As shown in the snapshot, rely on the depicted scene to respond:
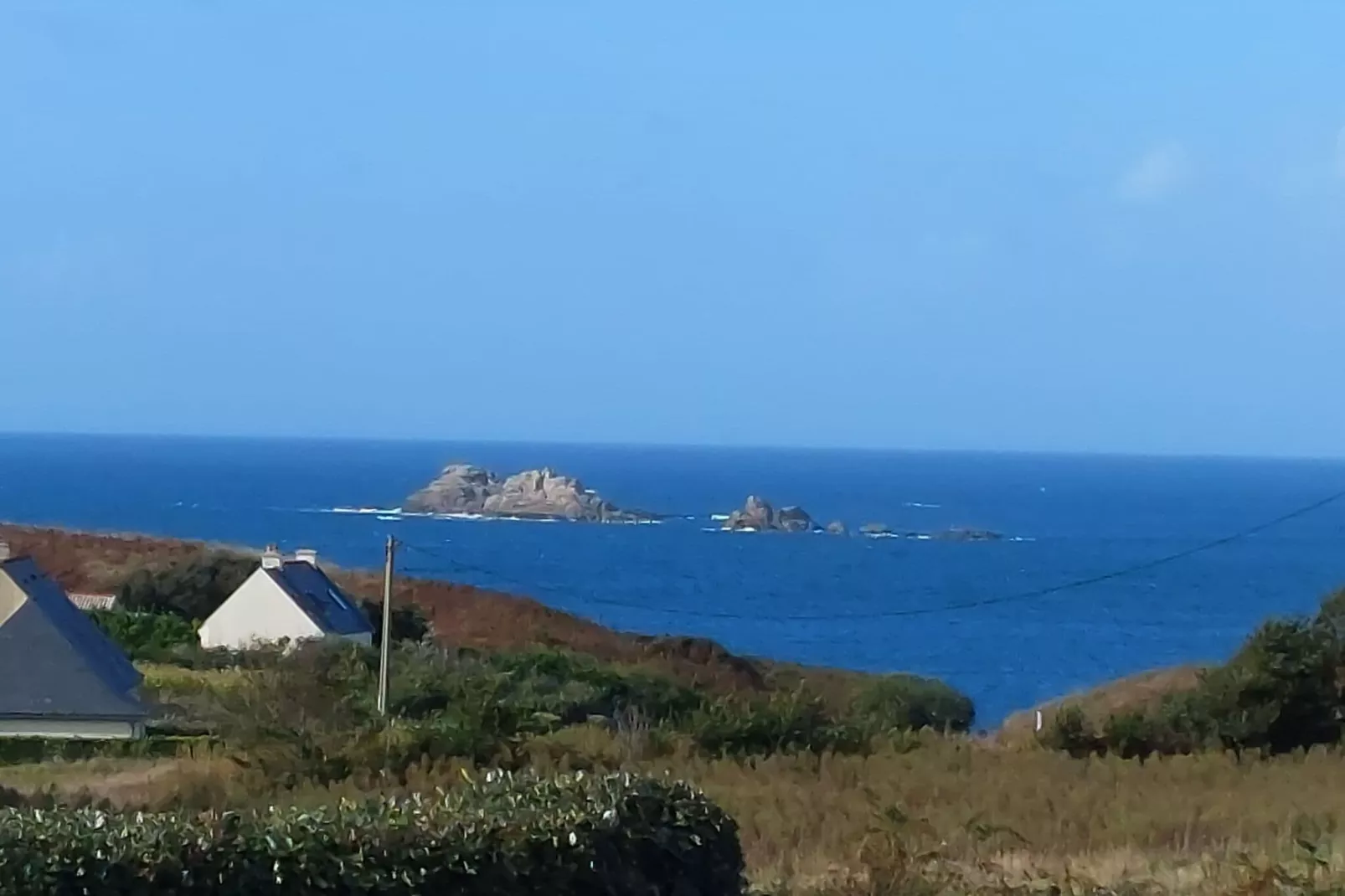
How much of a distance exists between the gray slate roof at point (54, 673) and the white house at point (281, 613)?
834 cm

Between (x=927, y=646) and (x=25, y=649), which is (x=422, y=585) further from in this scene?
(x=25, y=649)

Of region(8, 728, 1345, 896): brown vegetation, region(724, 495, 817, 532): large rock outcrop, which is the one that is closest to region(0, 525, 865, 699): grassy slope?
region(8, 728, 1345, 896): brown vegetation

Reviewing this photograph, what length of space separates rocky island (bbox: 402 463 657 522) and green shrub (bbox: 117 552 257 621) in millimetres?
100362

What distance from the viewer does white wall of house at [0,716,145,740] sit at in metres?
27.9

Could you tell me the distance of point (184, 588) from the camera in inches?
1877

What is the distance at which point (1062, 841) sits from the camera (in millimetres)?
14375

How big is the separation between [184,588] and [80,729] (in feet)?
65.3

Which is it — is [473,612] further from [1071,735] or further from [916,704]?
[1071,735]

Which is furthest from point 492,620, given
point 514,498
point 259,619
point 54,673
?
point 514,498

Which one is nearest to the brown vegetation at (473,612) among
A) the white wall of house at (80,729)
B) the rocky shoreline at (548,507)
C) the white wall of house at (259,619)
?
the white wall of house at (259,619)

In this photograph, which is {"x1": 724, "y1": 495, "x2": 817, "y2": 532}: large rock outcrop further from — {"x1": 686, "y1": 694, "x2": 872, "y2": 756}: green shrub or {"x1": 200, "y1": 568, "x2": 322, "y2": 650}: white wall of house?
{"x1": 686, "y1": 694, "x2": 872, "y2": 756}: green shrub

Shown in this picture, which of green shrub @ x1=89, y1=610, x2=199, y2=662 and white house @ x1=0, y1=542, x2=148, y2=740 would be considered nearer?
white house @ x1=0, y1=542, x2=148, y2=740

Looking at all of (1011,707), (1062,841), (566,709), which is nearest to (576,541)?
(1011,707)

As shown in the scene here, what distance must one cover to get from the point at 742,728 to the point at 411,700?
628cm
